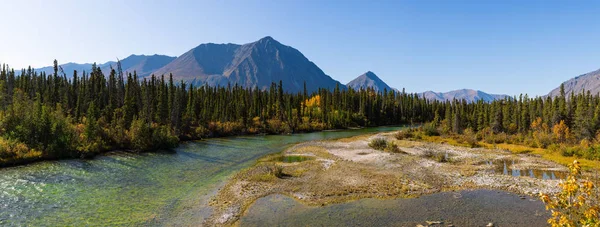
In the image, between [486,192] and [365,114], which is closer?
[486,192]

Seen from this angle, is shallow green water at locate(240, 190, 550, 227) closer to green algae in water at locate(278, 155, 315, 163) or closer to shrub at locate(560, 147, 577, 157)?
green algae in water at locate(278, 155, 315, 163)

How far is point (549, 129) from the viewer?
71.5 m

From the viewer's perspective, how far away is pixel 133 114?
229 ft

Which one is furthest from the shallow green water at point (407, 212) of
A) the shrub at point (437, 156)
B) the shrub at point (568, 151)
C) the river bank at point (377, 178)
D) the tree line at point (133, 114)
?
the tree line at point (133, 114)

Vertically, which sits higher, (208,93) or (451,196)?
(208,93)

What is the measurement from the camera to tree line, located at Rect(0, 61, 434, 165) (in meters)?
38.4

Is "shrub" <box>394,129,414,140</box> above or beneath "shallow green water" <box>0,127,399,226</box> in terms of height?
above

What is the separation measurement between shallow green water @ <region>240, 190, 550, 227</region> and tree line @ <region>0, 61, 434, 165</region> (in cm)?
3129

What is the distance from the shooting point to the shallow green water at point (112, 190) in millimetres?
18719

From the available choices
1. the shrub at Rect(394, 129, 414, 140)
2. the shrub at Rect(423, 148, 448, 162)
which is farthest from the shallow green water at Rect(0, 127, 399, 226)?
the shrub at Rect(394, 129, 414, 140)

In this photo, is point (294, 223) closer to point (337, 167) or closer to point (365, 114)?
point (337, 167)

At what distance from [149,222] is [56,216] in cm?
594

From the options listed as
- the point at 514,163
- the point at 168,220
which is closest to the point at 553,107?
the point at 514,163

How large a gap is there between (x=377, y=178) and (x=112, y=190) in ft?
74.5
